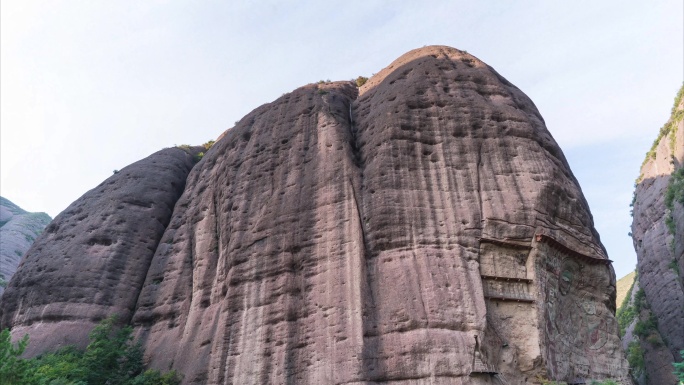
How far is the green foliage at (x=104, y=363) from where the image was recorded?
57.6 ft

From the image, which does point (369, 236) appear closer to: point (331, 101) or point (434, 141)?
point (434, 141)

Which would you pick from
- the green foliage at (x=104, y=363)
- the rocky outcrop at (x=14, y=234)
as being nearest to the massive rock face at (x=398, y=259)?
the green foliage at (x=104, y=363)

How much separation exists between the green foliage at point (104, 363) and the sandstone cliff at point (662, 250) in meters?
24.3

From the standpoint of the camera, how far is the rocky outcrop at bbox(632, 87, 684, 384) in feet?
96.6

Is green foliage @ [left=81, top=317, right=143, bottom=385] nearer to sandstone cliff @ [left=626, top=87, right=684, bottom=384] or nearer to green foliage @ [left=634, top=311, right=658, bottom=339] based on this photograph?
sandstone cliff @ [left=626, top=87, right=684, bottom=384]

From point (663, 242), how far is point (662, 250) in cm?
53

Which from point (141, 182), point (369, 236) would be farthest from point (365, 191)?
point (141, 182)

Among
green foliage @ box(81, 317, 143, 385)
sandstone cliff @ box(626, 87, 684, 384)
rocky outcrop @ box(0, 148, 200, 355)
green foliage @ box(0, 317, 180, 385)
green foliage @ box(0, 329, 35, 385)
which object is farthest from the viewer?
sandstone cliff @ box(626, 87, 684, 384)

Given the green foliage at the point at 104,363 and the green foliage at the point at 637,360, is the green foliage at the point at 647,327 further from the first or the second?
the green foliage at the point at 104,363

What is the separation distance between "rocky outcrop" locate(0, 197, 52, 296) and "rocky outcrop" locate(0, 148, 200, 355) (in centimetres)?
2318

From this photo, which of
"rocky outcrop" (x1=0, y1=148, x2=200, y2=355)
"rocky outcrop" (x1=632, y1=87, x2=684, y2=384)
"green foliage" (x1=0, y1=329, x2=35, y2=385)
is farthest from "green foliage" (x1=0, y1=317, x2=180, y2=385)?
"rocky outcrop" (x1=632, y1=87, x2=684, y2=384)

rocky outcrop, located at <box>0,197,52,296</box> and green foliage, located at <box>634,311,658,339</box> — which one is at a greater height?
rocky outcrop, located at <box>0,197,52,296</box>

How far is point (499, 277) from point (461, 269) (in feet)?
3.65

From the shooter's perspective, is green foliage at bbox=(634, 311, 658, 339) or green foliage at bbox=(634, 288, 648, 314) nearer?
green foliage at bbox=(634, 311, 658, 339)
